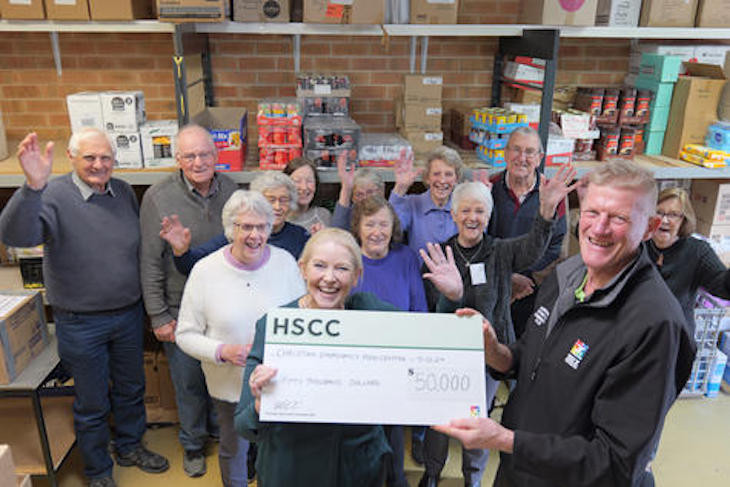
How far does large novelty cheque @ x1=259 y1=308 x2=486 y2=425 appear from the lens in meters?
1.61

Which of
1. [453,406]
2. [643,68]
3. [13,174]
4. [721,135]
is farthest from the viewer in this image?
[643,68]

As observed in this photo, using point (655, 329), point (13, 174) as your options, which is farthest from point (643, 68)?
point (13, 174)

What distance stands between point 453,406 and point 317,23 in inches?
90.9

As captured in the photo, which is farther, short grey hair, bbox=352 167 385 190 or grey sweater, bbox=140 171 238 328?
short grey hair, bbox=352 167 385 190

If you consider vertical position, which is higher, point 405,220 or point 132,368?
point 405,220

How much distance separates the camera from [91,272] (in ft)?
8.48

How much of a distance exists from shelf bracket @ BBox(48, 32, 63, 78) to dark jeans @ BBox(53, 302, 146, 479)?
1872mm

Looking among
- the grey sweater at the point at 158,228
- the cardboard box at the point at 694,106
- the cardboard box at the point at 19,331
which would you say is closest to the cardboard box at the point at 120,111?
the grey sweater at the point at 158,228

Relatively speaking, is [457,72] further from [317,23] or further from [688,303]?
[688,303]

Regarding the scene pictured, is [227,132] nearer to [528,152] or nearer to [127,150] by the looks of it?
[127,150]

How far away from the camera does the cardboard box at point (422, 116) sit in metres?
3.44

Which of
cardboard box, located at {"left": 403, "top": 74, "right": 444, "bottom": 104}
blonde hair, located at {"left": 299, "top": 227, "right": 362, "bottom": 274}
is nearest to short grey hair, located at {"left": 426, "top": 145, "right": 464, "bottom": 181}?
cardboard box, located at {"left": 403, "top": 74, "right": 444, "bottom": 104}

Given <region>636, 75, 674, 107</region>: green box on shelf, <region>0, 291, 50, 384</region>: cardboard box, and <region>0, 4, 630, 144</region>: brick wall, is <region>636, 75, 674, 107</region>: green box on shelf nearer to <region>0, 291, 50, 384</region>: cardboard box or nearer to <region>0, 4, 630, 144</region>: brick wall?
<region>0, 4, 630, 144</region>: brick wall

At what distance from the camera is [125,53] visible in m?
3.72
